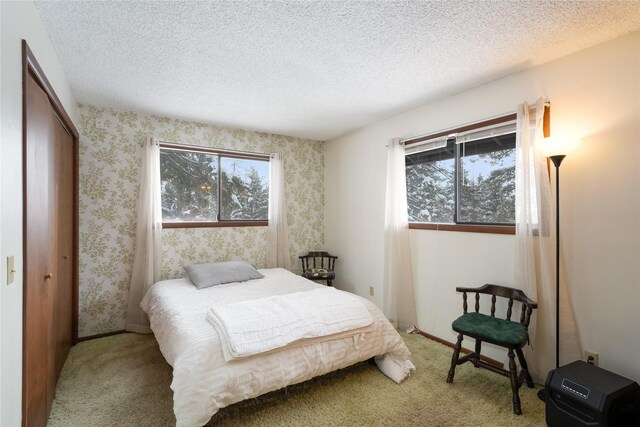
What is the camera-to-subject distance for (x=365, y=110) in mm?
3371

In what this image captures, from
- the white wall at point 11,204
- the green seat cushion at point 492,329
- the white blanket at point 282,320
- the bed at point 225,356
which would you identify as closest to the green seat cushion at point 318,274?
the bed at point 225,356

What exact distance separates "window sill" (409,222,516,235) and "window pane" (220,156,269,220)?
6.76ft

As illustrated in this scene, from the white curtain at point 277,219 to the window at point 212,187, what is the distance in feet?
0.48

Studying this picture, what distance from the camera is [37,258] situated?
1646mm

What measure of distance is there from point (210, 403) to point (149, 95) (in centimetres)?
272

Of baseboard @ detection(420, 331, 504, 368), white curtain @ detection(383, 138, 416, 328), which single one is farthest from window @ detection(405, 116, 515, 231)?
baseboard @ detection(420, 331, 504, 368)

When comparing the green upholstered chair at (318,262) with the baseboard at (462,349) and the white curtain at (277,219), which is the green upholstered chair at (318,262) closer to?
the white curtain at (277,219)

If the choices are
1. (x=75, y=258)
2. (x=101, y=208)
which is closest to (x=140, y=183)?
(x=101, y=208)

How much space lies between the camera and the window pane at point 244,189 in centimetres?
399

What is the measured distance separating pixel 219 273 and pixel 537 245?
2.97 m

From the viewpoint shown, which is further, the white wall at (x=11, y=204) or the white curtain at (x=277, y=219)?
the white curtain at (x=277, y=219)

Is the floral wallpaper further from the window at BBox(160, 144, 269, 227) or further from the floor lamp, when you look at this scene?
the floor lamp

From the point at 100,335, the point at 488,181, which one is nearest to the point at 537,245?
the point at 488,181

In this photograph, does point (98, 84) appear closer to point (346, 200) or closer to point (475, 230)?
point (346, 200)
